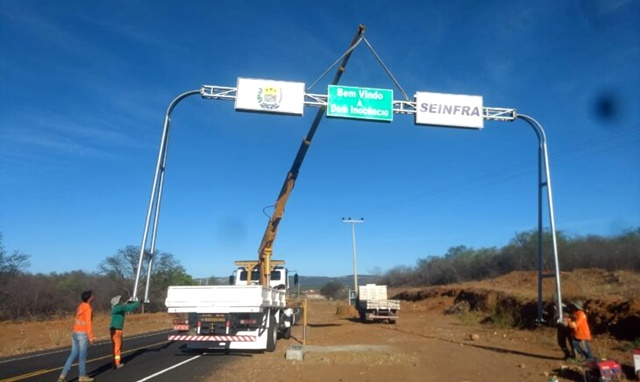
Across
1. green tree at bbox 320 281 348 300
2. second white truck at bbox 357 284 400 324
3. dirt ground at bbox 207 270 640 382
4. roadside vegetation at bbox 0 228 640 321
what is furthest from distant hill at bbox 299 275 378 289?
dirt ground at bbox 207 270 640 382

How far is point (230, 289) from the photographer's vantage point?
13938mm

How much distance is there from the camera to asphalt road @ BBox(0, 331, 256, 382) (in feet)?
34.8

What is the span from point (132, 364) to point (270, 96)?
316 inches

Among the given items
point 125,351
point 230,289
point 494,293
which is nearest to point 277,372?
point 230,289

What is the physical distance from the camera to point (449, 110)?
14.2m

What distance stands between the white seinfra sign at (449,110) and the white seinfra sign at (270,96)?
3.54 meters

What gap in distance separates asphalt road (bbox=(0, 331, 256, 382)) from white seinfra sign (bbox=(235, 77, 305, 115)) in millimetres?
6935

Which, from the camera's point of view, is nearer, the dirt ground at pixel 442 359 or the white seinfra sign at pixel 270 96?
the dirt ground at pixel 442 359

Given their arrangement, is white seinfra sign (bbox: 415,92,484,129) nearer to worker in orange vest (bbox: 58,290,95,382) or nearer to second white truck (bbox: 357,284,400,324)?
worker in orange vest (bbox: 58,290,95,382)

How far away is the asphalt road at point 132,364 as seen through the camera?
10.6 meters

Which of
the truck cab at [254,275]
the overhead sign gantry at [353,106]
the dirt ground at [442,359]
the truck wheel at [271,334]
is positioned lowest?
the dirt ground at [442,359]

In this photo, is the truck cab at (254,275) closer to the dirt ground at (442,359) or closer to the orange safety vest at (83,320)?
the dirt ground at (442,359)

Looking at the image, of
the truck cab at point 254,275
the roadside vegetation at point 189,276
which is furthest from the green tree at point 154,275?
the truck cab at point 254,275

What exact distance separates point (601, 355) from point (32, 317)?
125 feet
